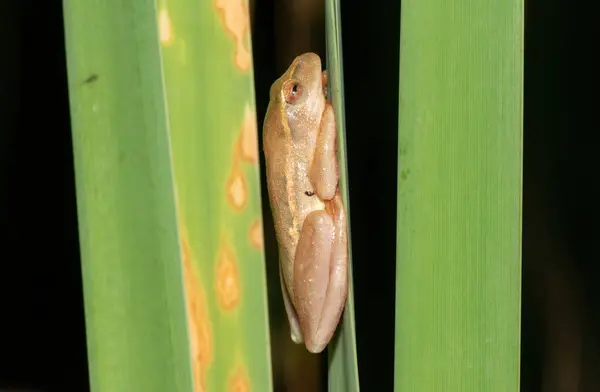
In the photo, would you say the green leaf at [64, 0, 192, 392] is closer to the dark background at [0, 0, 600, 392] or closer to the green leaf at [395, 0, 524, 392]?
the green leaf at [395, 0, 524, 392]

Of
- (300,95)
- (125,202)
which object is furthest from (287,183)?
(125,202)

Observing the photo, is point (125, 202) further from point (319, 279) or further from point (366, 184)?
point (366, 184)

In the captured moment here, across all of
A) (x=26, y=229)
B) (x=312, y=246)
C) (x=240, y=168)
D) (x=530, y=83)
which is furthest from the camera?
(x=26, y=229)

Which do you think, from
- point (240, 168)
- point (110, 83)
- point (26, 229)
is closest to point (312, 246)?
point (240, 168)

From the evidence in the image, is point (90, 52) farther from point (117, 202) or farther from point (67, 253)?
point (67, 253)

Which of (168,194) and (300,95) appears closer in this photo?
(168,194)

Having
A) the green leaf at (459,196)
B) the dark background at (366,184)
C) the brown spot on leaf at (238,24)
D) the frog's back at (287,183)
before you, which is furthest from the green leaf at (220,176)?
the dark background at (366,184)

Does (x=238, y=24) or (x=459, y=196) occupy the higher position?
(x=238, y=24)

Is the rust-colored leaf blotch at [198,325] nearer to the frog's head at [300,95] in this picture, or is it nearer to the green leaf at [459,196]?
the green leaf at [459,196]
